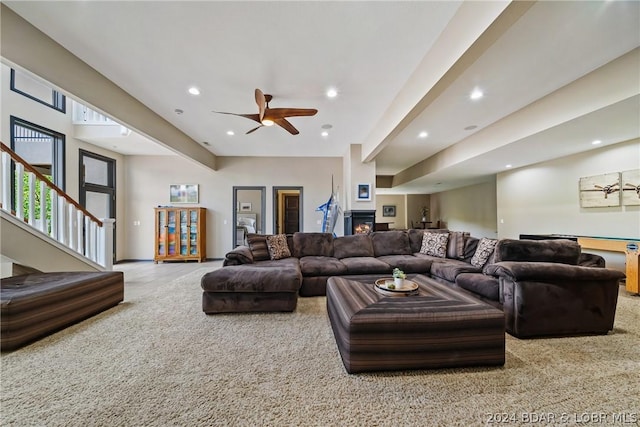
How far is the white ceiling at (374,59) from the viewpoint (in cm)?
196

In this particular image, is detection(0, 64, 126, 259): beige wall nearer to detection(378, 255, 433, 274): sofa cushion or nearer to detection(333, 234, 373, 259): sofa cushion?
detection(333, 234, 373, 259): sofa cushion

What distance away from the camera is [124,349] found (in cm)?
197

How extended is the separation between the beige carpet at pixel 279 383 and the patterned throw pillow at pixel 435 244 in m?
1.86

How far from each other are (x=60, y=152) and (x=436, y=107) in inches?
270

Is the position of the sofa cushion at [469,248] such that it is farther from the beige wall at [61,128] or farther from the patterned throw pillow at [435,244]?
the beige wall at [61,128]

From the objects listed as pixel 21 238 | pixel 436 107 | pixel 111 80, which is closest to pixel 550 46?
pixel 436 107

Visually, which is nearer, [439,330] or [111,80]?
[439,330]

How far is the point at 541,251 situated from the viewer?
2455mm

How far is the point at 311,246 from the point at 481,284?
2464 mm

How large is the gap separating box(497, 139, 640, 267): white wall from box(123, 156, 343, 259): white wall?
449 centimetres

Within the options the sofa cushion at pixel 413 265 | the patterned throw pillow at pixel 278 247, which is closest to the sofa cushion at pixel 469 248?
the sofa cushion at pixel 413 265

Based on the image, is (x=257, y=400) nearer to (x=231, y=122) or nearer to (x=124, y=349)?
(x=124, y=349)

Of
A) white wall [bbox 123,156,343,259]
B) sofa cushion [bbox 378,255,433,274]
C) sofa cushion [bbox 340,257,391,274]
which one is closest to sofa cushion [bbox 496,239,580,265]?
sofa cushion [bbox 378,255,433,274]

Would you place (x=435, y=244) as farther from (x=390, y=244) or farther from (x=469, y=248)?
(x=390, y=244)
